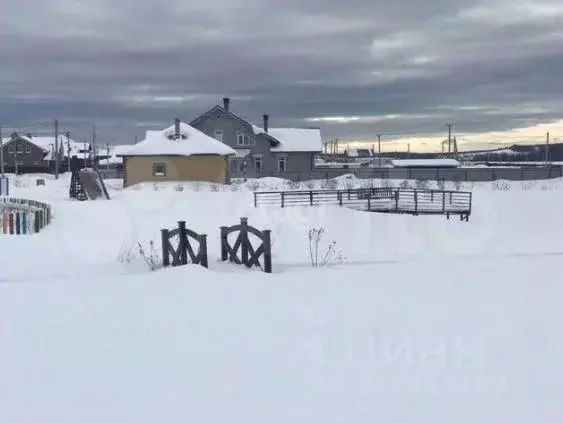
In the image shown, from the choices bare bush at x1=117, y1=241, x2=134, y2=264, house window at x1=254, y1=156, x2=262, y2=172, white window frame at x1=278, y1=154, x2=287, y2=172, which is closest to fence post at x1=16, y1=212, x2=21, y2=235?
bare bush at x1=117, y1=241, x2=134, y2=264

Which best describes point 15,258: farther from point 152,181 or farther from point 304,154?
point 304,154

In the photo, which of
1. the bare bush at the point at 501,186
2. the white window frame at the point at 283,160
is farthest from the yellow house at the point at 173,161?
the bare bush at the point at 501,186

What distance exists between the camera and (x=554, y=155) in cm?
13325

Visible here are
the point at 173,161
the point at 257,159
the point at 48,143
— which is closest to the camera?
the point at 173,161

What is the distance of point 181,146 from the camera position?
51188 millimetres

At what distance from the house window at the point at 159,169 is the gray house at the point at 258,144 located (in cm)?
1374

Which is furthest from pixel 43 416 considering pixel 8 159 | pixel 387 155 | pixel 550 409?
pixel 387 155

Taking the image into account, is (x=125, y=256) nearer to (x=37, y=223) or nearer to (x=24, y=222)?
(x=24, y=222)

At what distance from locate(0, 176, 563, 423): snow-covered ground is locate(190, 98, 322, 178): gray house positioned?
161ft

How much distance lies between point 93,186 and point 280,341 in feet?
107

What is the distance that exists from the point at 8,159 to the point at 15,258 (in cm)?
8891

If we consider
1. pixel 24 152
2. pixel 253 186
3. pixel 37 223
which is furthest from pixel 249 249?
pixel 24 152

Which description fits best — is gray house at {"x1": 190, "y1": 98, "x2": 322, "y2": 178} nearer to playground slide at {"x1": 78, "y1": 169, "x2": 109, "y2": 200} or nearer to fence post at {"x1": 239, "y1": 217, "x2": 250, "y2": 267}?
playground slide at {"x1": 78, "y1": 169, "x2": 109, "y2": 200}

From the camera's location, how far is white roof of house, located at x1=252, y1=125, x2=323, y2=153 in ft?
223
